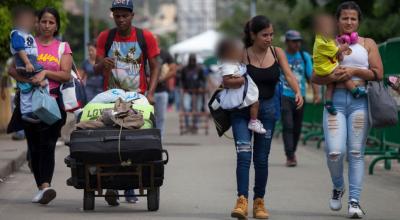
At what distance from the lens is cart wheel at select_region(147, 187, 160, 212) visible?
9547 millimetres

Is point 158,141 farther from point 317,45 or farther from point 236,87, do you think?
point 317,45

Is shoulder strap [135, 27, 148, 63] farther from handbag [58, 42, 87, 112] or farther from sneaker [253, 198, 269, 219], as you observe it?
sneaker [253, 198, 269, 219]

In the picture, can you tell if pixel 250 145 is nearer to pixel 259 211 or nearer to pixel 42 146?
pixel 259 211

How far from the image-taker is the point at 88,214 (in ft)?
31.0

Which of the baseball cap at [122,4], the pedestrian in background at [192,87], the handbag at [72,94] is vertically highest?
the baseball cap at [122,4]

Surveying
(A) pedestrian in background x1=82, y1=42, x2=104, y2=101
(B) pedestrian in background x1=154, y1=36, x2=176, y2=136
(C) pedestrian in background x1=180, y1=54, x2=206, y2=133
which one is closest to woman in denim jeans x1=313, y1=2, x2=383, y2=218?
(A) pedestrian in background x1=82, y1=42, x2=104, y2=101

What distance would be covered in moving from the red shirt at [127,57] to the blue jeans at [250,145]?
1.29 meters

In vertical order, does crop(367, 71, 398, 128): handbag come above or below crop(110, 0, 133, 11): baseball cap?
below

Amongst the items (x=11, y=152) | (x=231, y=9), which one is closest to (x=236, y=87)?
(x=11, y=152)

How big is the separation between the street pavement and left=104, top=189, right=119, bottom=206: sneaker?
0.09 meters

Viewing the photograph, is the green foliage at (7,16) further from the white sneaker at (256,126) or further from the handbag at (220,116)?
the white sneaker at (256,126)

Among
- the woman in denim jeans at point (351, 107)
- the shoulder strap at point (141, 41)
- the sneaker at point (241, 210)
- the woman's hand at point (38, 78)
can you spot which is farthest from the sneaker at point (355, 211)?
the woman's hand at point (38, 78)

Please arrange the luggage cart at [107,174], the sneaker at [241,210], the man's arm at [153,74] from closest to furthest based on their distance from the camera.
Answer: the sneaker at [241,210], the luggage cart at [107,174], the man's arm at [153,74]

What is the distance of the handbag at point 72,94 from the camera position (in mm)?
10086
